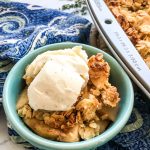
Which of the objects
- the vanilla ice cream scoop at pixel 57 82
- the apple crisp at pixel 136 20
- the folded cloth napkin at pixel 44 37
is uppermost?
the vanilla ice cream scoop at pixel 57 82

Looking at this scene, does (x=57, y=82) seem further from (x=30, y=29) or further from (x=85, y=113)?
(x=30, y=29)

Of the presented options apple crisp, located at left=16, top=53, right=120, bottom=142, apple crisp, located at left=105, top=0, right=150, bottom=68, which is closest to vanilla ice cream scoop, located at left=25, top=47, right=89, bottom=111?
apple crisp, located at left=16, top=53, right=120, bottom=142

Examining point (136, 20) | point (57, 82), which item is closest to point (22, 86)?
point (57, 82)

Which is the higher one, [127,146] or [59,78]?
[59,78]

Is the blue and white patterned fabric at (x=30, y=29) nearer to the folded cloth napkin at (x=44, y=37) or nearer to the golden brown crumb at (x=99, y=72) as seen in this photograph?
the folded cloth napkin at (x=44, y=37)

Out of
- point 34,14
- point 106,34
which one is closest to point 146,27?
point 106,34

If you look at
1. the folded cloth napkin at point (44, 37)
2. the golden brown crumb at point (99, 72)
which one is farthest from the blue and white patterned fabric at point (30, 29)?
the golden brown crumb at point (99, 72)

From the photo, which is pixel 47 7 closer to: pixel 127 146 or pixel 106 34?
pixel 106 34

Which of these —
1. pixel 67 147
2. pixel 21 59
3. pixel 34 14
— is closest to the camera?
pixel 67 147
